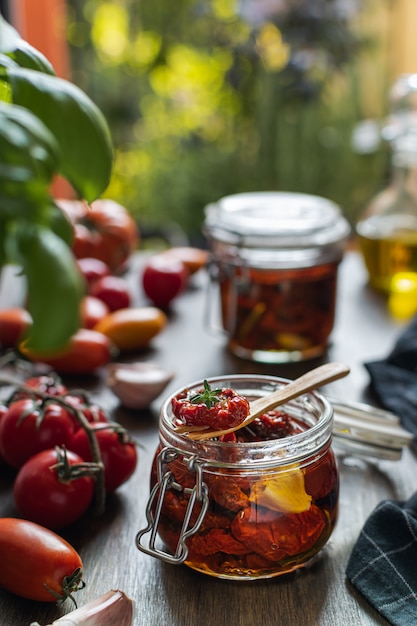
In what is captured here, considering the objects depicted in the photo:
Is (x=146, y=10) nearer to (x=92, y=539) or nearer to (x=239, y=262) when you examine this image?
(x=239, y=262)

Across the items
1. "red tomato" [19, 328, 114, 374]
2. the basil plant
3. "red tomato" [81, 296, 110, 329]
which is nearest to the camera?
the basil plant

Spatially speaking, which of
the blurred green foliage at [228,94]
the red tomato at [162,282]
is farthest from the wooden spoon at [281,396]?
the blurred green foliage at [228,94]

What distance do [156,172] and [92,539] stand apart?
2.28 m

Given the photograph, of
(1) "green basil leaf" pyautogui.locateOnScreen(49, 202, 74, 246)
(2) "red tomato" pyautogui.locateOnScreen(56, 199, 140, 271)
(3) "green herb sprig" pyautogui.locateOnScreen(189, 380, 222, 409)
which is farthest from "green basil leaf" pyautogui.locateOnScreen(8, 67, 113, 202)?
(2) "red tomato" pyautogui.locateOnScreen(56, 199, 140, 271)

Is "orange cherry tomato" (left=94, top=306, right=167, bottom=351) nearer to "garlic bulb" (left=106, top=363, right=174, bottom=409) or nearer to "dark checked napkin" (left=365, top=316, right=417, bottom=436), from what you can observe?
"garlic bulb" (left=106, top=363, right=174, bottom=409)

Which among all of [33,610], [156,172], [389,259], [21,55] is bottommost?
[156,172]

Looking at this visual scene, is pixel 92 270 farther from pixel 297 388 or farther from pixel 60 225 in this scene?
pixel 60 225

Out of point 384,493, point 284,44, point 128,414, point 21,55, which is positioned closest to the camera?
point 21,55

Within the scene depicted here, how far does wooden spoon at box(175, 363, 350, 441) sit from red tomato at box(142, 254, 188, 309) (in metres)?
0.60

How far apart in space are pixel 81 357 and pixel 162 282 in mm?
297

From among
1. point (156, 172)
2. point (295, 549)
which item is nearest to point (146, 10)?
point (156, 172)

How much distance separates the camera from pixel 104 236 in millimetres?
1392

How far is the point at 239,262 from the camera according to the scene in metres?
1.04

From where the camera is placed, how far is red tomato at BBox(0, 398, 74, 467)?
74cm
